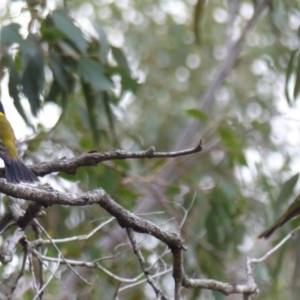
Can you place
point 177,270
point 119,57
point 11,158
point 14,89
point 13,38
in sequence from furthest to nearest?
point 119,57, point 14,89, point 13,38, point 11,158, point 177,270

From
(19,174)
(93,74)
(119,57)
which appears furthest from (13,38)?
(19,174)

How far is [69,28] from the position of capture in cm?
344

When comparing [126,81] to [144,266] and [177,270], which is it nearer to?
[177,270]

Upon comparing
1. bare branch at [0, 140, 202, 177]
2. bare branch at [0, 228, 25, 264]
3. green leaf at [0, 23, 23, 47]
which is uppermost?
bare branch at [0, 140, 202, 177]

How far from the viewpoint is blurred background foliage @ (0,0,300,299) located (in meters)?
3.53

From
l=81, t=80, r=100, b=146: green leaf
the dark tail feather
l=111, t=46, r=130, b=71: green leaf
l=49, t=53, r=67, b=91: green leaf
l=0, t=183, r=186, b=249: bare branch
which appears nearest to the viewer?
l=0, t=183, r=186, b=249: bare branch

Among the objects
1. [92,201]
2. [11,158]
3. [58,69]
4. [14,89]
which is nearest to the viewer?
[92,201]

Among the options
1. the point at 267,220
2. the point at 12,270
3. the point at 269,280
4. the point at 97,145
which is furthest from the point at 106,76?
the point at 269,280

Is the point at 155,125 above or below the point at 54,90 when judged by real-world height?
below

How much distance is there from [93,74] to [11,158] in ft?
3.07

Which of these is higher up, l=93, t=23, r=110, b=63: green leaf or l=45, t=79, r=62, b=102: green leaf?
l=93, t=23, r=110, b=63: green leaf

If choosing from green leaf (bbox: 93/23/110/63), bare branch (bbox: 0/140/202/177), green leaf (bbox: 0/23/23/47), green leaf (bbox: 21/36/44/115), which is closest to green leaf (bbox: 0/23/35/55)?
green leaf (bbox: 0/23/23/47)

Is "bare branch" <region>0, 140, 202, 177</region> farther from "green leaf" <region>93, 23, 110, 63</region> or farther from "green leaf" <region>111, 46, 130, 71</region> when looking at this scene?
"green leaf" <region>111, 46, 130, 71</region>

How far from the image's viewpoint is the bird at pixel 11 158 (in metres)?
2.15
